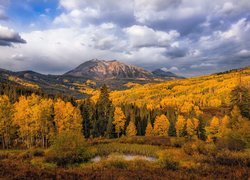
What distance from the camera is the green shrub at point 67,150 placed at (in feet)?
117

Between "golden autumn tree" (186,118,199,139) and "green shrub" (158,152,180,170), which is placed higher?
"green shrub" (158,152,180,170)

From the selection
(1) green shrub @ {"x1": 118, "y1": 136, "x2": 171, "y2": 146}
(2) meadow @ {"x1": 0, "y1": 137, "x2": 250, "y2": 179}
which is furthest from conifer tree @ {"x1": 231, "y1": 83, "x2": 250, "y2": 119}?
(2) meadow @ {"x1": 0, "y1": 137, "x2": 250, "y2": 179}

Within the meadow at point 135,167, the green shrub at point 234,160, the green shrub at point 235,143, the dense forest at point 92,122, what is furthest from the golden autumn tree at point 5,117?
the green shrub at point 234,160

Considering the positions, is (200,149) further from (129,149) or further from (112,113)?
(112,113)

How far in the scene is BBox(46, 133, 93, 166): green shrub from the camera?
35775mm

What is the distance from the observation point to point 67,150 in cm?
3666

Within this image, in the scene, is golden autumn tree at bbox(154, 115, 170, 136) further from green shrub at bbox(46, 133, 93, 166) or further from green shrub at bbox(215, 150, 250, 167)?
green shrub at bbox(215, 150, 250, 167)

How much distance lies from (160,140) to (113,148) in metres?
16.0

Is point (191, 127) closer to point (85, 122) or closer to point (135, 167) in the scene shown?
point (85, 122)

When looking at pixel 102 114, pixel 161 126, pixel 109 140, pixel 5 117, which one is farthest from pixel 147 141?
pixel 5 117

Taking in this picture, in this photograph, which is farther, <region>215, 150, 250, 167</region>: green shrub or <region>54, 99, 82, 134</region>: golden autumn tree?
<region>54, 99, 82, 134</region>: golden autumn tree

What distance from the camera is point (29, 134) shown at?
68.8 m

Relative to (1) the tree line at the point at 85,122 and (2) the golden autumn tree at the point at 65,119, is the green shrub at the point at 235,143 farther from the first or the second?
(2) the golden autumn tree at the point at 65,119

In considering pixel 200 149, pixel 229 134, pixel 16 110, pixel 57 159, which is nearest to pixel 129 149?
pixel 200 149
